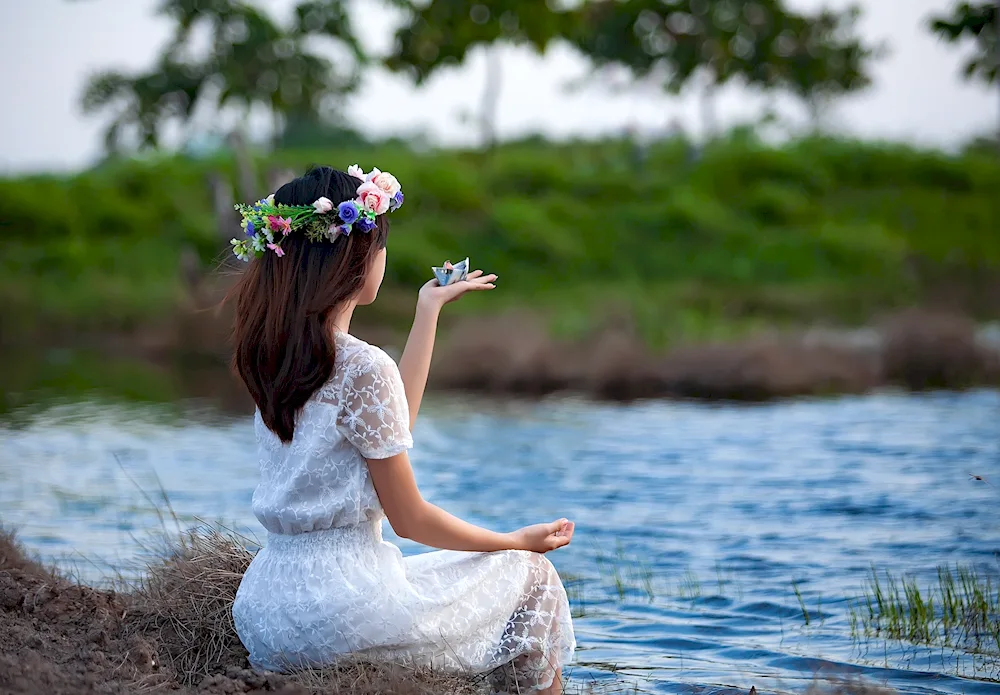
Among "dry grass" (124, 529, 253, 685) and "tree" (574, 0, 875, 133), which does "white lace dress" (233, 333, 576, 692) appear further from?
"tree" (574, 0, 875, 133)

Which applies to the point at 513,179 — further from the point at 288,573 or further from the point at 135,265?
the point at 288,573

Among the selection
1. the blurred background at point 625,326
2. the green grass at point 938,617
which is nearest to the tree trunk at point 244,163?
the blurred background at point 625,326

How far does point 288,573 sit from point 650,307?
1213 cm

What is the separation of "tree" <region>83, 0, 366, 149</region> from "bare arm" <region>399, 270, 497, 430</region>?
15.9 m

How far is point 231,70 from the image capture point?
1828 cm

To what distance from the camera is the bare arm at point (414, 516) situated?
9.71 ft

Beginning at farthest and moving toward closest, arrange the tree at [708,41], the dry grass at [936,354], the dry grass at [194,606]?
the tree at [708,41]
the dry grass at [936,354]
the dry grass at [194,606]

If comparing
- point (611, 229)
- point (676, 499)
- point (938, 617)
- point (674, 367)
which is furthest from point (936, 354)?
point (611, 229)

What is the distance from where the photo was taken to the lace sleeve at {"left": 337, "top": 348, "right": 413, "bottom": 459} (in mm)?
2904

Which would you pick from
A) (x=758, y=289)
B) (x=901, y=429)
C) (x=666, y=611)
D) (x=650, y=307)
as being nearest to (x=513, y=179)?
(x=758, y=289)

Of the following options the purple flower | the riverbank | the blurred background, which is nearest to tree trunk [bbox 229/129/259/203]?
the blurred background

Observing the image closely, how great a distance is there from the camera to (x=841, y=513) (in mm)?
6801

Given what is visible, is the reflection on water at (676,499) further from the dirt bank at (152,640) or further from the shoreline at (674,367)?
the shoreline at (674,367)

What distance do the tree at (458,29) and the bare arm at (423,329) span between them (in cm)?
1824
